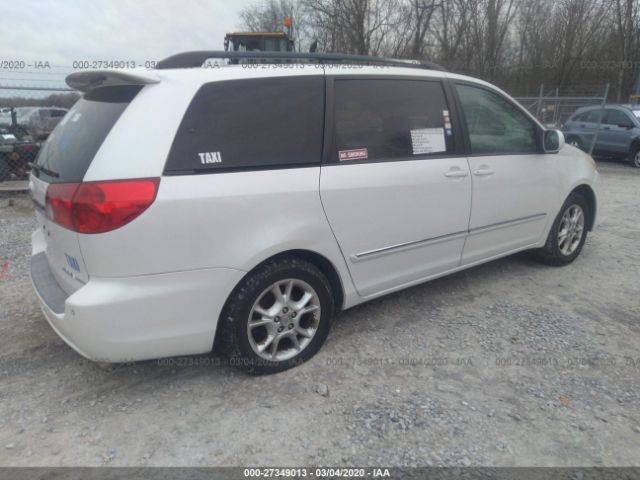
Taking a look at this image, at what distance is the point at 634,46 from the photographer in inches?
858

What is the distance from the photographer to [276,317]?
2553 mm

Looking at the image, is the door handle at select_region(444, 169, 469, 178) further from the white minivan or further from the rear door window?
the rear door window

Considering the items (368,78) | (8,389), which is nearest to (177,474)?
(8,389)

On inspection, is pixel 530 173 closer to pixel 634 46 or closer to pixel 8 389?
pixel 8 389

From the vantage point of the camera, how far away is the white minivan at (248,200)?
2105 mm

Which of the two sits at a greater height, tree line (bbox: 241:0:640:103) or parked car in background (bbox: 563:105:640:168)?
tree line (bbox: 241:0:640:103)

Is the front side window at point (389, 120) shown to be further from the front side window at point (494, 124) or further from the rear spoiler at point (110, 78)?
the rear spoiler at point (110, 78)

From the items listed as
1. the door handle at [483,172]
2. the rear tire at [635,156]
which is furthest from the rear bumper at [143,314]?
the rear tire at [635,156]

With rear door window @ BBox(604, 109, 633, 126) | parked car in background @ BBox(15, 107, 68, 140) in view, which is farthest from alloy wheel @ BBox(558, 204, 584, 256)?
rear door window @ BBox(604, 109, 633, 126)

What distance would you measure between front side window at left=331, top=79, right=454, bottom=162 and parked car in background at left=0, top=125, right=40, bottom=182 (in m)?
7.27

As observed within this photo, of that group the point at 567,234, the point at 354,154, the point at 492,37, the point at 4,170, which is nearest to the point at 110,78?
the point at 354,154

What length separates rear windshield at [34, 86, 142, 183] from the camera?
2176 millimetres

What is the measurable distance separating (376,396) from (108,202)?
1.67m

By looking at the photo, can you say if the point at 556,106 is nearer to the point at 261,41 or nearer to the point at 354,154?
the point at 261,41
